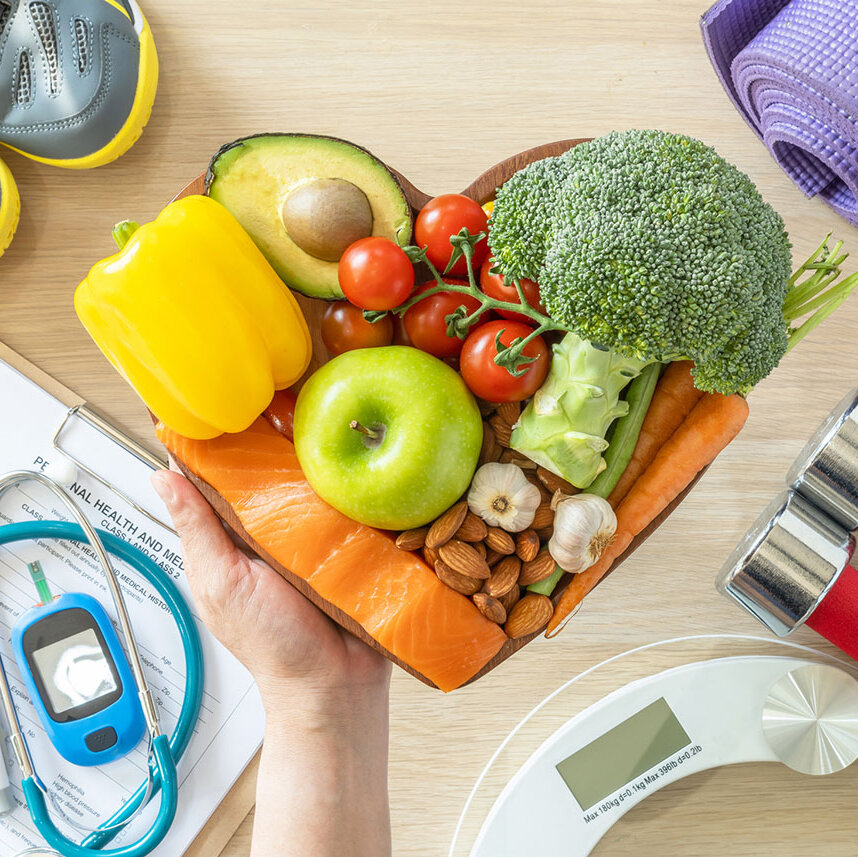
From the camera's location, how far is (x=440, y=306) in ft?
2.52

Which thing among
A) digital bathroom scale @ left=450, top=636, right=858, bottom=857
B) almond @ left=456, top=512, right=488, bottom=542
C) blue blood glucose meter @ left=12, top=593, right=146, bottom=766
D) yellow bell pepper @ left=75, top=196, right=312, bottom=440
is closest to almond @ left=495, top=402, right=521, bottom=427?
almond @ left=456, top=512, right=488, bottom=542

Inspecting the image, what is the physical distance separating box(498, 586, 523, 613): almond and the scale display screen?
22 centimetres

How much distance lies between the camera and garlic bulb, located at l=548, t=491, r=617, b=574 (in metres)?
0.73

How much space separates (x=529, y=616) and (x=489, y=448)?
0.17 metres

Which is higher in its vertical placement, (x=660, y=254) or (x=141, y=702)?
(x=660, y=254)

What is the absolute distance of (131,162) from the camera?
0.92 metres

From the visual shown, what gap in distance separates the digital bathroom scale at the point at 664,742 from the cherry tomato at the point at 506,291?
0.44m

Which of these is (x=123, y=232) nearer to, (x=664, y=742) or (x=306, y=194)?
(x=306, y=194)

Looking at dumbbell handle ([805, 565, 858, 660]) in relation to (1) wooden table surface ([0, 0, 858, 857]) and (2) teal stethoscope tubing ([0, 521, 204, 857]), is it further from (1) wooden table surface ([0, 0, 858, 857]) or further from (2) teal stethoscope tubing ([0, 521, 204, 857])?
(2) teal stethoscope tubing ([0, 521, 204, 857])

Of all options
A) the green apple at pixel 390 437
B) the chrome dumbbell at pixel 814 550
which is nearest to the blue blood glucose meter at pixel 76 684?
the green apple at pixel 390 437

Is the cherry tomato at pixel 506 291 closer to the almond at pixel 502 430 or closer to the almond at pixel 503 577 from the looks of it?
the almond at pixel 502 430

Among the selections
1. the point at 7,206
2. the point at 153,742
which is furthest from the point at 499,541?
the point at 7,206

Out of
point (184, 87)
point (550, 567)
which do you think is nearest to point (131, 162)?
point (184, 87)

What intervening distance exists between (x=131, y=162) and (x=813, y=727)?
3.30ft
